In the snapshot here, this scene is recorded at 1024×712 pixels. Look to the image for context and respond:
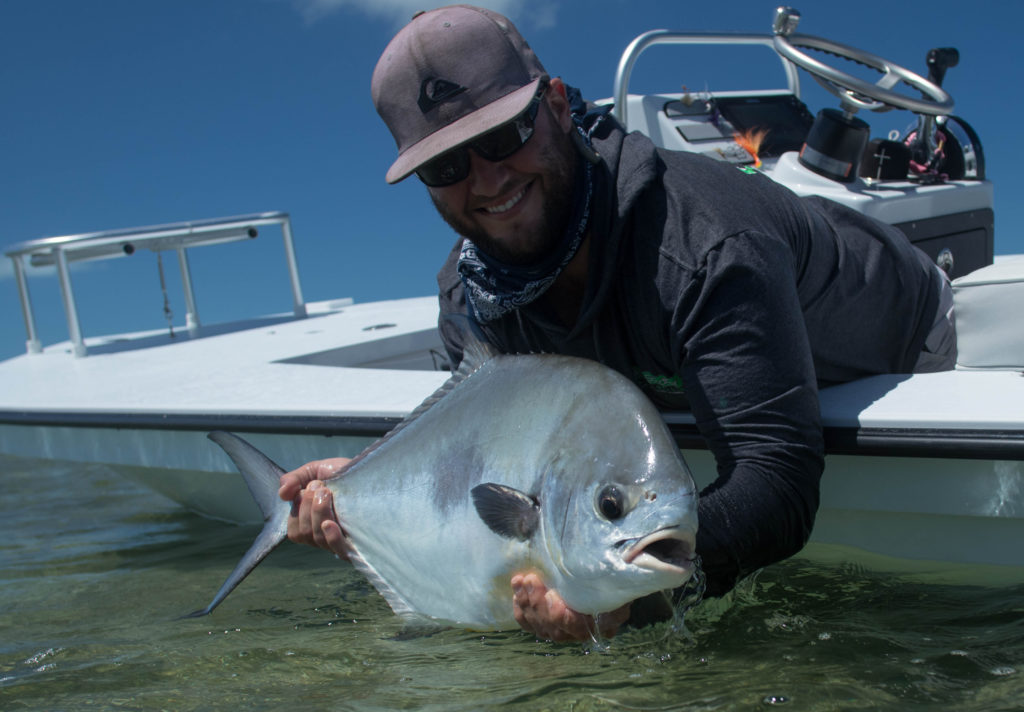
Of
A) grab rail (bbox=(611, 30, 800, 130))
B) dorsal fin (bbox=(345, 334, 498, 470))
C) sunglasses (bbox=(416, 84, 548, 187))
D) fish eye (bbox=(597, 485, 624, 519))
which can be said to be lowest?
fish eye (bbox=(597, 485, 624, 519))

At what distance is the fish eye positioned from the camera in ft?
4.94

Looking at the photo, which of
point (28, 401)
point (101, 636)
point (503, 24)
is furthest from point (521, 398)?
point (28, 401)

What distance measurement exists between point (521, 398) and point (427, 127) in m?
0.75

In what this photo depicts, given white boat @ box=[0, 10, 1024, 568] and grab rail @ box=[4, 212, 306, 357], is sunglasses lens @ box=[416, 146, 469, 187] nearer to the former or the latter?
white boat @ box=[0, 10, 1024, 568]

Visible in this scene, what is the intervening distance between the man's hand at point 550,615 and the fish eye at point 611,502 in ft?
0.82

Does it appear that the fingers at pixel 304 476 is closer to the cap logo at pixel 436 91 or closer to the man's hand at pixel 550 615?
the man's hand at pixel 550 615

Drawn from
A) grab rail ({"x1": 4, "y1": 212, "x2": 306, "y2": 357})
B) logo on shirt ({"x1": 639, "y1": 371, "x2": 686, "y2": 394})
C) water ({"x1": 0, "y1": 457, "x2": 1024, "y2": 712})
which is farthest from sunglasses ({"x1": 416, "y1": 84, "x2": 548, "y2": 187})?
grab rail ({"x1": 4, "y1": 212, "x2": 306, "y2": 357})

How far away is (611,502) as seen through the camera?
1.51 metres

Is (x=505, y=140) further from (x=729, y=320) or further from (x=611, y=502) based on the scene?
(x=611, y=502)

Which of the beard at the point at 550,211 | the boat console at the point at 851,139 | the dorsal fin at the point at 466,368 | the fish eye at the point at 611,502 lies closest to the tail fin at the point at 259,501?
the dorsal fin at the point at 466,368

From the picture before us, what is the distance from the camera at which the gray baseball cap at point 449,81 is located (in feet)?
6.93

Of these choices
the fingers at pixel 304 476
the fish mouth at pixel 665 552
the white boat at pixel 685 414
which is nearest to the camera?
the fish mouth at pixel 665 552

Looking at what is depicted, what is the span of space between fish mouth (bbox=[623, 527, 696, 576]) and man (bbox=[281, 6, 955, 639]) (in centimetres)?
27

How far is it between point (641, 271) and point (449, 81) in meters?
0.64
